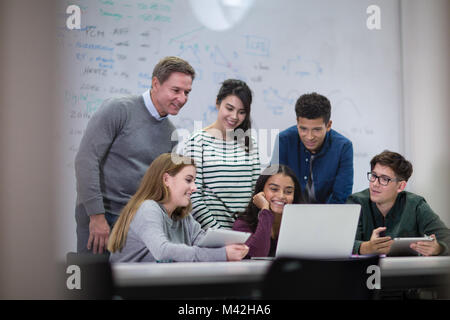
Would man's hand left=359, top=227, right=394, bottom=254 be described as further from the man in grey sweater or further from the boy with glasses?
the man in grey sweater

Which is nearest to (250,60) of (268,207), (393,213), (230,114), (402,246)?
(230,114)

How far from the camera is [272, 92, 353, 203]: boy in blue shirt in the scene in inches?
123

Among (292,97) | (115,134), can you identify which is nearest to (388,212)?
(292,97)

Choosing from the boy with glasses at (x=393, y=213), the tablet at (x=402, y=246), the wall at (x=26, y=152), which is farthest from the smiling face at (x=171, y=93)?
the tablet at (x=402, y=246)

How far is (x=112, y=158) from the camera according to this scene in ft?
9.06

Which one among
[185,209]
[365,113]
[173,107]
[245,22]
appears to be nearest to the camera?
[185,209]

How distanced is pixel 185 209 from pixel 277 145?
0.76 metres

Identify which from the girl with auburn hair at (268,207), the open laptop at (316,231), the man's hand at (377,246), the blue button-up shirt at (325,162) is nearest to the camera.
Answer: the open laptop at (316,231)

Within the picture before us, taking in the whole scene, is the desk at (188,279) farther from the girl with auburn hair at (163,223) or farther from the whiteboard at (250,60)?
the whiteboard at (250,60)

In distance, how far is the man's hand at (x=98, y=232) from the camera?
108 inches

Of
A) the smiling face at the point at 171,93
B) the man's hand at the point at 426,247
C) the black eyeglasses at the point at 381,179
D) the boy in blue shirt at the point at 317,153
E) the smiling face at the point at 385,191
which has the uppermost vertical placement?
the smiling face at the point at 171,93

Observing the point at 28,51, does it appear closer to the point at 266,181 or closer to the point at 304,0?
the point at 266,181

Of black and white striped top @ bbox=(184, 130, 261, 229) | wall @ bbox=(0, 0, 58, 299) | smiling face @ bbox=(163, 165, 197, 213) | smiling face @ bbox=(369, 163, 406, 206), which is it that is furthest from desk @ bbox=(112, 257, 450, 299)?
smiling face @ bbox=(369, 163, 406, 206)

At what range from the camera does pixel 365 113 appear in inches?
131
